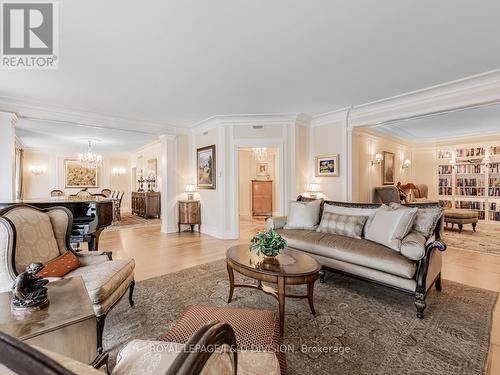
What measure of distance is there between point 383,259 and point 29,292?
2.84 metres

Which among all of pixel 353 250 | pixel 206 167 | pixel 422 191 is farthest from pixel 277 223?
pixel 422 191

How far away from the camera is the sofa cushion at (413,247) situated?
7.77 feet

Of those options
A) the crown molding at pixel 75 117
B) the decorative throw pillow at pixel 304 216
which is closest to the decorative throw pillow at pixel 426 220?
the decorative throw pillow at pixel 304 216

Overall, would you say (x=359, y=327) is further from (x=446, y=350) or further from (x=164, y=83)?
(x=164, y=83)

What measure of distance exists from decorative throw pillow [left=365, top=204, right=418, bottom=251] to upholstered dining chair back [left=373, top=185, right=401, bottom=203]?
3329 mm

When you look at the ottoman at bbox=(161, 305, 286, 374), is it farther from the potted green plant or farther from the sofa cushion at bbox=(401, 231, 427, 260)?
the sofa cushion at bbox=(401, 231, 427, 260)

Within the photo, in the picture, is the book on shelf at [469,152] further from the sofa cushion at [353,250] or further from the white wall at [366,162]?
the sofa cushion at [353,250]

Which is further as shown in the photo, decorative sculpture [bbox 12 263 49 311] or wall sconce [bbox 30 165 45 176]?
wall sconce [bbox 30 165 45 176]

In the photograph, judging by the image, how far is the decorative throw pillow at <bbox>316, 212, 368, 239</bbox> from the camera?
3.20 meters

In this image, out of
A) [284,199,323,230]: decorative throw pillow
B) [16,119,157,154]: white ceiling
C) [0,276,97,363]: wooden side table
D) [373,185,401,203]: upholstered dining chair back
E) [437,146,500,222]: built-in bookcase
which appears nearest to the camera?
[0,276,97,363]: wooden side table

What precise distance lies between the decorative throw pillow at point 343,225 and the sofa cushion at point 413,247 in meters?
0.62

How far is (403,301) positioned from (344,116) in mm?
3697

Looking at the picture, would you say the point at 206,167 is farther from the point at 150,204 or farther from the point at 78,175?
the point at 78,175

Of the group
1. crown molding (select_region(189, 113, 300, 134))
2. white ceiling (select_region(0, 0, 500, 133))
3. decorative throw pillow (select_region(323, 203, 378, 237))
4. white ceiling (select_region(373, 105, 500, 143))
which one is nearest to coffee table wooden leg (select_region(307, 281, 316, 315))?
decorative throw pillow (select_region(323, 203, 378, 237))
